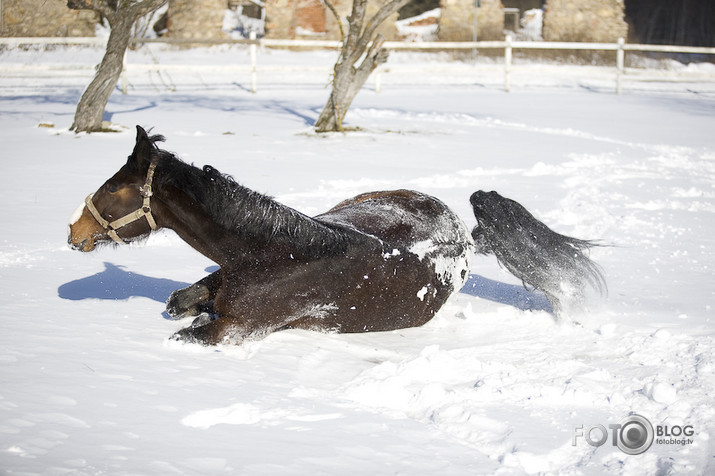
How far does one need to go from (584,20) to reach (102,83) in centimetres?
2301

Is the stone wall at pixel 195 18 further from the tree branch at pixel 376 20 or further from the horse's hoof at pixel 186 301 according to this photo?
the horse's hoof at pixel 186 301

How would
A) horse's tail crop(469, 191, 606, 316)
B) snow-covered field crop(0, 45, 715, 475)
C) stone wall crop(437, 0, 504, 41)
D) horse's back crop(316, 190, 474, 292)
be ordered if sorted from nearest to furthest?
1. snow-covered field crop(0, 45, 715, 475)
2. horse's back crop(316, 190, 474, 292)
3. horse's tail crop(469, 191, 606, 316)
4. stone wall crop(437, 0, 504, 41)

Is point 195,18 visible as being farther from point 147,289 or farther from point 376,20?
point 147,289

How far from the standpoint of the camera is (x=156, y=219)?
4.10 m

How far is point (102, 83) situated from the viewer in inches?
504

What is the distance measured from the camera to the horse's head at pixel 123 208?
13.2 feet

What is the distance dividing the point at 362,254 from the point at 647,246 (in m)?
3.62

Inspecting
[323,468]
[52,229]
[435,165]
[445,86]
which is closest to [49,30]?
[445,86]

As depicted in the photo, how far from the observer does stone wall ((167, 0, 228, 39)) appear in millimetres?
26719

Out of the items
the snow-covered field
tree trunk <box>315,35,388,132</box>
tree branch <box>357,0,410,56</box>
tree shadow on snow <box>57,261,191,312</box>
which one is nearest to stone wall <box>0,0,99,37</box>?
tree trunk <box>315,35,388,132</box>

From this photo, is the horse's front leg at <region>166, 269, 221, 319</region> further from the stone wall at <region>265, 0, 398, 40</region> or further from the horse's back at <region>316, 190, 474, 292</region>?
the stone wall at <region>265, 0, 398, 40</region>

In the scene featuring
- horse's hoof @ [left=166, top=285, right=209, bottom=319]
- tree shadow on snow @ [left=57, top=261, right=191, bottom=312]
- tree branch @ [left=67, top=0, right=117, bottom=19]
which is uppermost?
tree branch @ [left=67, top=0, right=117, bottom=19]

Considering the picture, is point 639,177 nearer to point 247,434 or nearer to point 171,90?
point 247,434

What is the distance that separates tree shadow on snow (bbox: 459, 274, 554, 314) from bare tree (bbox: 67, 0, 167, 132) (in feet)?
29.3
